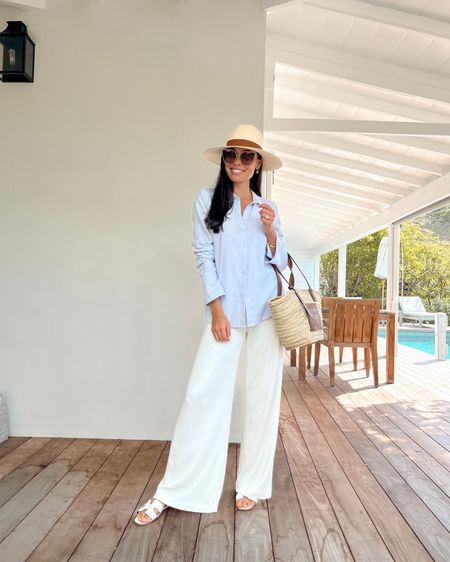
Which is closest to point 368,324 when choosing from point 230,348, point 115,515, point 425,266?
point 230,348

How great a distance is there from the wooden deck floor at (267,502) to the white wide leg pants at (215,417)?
0.10m

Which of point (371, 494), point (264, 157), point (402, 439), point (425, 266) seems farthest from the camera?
point (425, 266)

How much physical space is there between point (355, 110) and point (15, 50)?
10.9 feet

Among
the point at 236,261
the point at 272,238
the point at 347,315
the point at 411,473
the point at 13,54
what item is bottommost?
the point at 411,473

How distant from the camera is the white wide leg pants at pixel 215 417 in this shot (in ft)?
6.72

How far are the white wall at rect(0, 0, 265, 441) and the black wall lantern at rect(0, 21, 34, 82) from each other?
4.5 inches

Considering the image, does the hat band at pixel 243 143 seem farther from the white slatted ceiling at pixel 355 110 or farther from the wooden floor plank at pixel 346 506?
the wooden floor plank at pixel 346 506

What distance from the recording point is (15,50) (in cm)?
289

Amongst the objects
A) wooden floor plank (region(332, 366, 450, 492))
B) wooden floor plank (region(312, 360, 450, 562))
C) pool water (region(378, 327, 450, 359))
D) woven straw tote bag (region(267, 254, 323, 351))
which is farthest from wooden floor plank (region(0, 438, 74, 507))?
pool water (region(378, 327, 450, 359))

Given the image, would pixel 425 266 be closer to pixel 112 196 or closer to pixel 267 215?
pixel 112 196

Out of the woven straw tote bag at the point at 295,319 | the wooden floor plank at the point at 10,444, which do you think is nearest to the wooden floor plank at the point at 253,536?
the woven straw tote bag at the point at 295,319

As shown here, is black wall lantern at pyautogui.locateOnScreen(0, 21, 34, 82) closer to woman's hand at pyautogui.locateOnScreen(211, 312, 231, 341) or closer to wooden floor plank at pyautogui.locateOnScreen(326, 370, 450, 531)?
woman's hand at pyautogui.locateOnScreen(211, 312, 231, 341)

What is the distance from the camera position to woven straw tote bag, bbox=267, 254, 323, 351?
2.03 meters

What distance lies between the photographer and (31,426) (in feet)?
10.0
